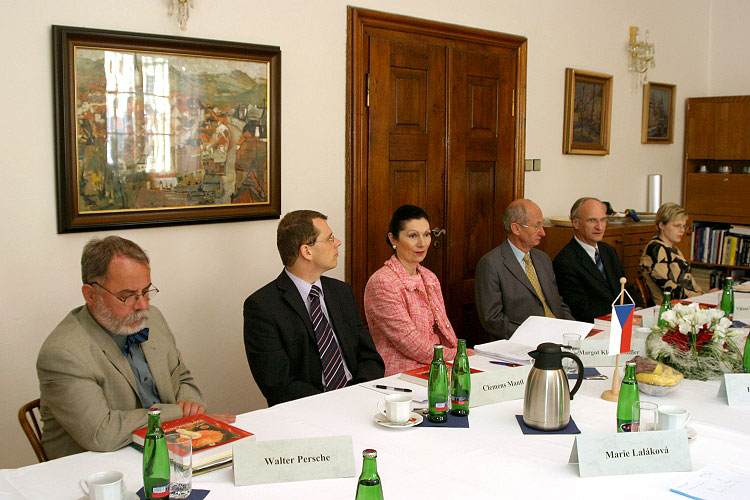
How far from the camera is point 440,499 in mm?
1807

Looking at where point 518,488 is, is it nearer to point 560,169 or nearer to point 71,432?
point 71,432

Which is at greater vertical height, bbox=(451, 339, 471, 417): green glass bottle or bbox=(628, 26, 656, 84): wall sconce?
bbox=(628, 26, 656, 84): wall sconce

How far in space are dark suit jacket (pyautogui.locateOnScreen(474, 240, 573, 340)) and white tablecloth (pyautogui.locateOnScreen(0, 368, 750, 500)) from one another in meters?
1.55

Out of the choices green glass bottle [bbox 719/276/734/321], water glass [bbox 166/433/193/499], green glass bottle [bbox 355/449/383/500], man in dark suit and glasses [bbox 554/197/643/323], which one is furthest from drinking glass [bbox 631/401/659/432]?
man in dark suit and glasses [bbox 554/197/643/323]

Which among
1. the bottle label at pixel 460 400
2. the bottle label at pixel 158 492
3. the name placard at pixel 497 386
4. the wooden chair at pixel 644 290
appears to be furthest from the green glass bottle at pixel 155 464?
the wooden chair at pixel 644 290

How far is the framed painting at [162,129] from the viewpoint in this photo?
3355 mm

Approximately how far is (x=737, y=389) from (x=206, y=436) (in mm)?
1772

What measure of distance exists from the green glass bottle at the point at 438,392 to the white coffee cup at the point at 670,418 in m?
0.63

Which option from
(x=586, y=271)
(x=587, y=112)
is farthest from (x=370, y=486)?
(x=587, y=112)

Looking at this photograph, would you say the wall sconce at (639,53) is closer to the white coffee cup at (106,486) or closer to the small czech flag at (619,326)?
the small czech flag at (619,326)

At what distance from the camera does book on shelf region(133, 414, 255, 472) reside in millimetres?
1972

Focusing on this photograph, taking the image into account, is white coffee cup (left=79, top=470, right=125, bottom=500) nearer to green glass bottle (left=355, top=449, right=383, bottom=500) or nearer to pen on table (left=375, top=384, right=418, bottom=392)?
green glass bottle (left=355, top=449, right=383, bottom=500)

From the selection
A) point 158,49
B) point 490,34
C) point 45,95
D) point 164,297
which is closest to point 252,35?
point 158,49

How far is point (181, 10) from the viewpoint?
12.0 ft
